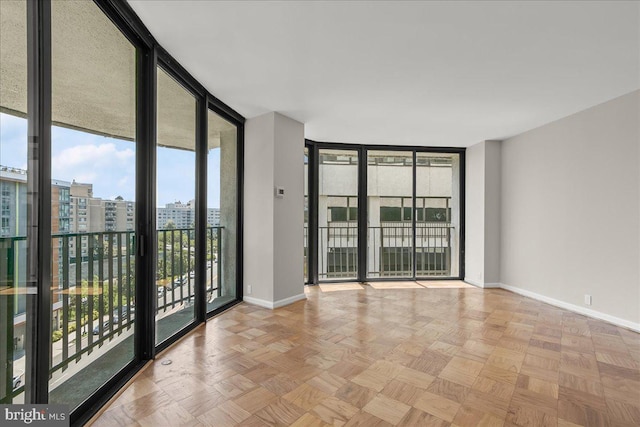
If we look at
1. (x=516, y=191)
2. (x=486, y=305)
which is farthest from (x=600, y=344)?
(x=516, y=191)

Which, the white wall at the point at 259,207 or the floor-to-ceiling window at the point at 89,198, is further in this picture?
the white wall at the point at 259,207

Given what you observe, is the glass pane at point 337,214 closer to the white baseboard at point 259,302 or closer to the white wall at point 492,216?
the white baseboard at point 259,302

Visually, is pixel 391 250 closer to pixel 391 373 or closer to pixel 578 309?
pixel 578 309

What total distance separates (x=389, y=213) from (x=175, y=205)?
3882 millimetres

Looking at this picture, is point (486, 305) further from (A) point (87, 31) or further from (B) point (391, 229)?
(A) point (87, 31)

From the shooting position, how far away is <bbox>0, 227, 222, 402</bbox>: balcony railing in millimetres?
1272

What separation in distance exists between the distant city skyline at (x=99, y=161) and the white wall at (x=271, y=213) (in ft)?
3.30

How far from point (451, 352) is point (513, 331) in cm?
98

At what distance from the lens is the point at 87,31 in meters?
1.79

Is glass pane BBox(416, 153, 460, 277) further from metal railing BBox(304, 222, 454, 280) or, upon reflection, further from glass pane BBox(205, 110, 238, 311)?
glass pane BBox(205, 110, 238, 311)

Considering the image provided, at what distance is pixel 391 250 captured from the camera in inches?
225

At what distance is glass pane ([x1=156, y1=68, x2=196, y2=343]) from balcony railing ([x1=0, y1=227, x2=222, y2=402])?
440 millimetres

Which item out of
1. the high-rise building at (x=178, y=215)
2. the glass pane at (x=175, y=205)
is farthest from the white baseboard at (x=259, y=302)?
the high-rise building at (x=178, y=215)

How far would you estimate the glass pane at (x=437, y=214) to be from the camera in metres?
5.56
